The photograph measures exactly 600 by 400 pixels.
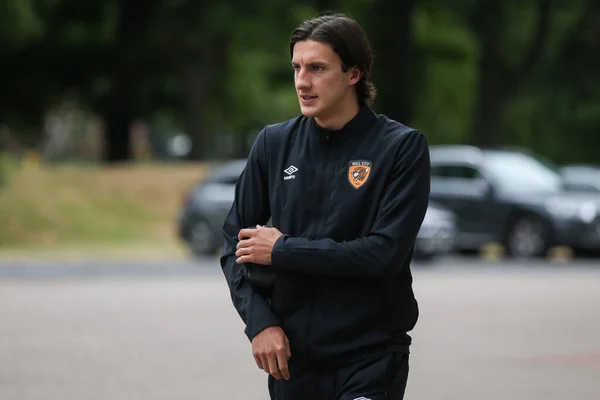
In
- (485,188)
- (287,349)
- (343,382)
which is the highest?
(287,349)

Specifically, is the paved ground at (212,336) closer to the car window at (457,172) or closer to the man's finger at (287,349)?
the car window at (457,172)

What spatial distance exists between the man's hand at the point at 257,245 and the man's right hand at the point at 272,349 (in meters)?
0.19

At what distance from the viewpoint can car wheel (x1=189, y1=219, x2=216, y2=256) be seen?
2250cm

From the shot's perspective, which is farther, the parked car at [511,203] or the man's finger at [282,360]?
the parked car at [511,203]

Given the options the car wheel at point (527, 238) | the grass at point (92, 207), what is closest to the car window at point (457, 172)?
the car wheel at point (527, 238)

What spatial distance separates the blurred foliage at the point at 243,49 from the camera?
1318 inches

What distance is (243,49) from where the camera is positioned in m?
43.5

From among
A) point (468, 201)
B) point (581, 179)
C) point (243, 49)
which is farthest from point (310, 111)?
point (243, 49)

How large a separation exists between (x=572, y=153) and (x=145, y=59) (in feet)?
67.9

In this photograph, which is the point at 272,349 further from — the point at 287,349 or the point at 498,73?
the point at 498,73

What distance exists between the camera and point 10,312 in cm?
1460

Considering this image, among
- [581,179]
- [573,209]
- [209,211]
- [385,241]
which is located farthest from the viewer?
[581,179]

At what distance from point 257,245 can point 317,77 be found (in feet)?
1.54

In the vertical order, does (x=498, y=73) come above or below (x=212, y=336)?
above
